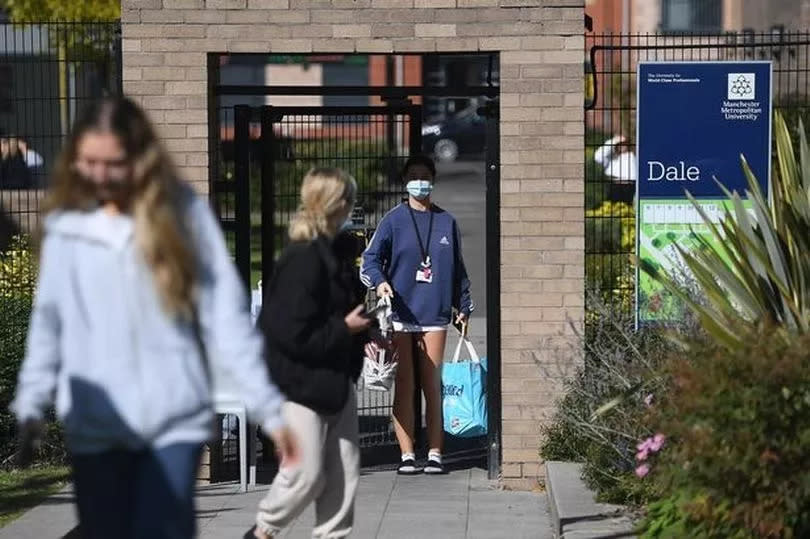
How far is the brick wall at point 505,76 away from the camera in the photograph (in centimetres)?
903

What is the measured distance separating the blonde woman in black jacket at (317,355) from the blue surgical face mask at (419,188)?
305cm

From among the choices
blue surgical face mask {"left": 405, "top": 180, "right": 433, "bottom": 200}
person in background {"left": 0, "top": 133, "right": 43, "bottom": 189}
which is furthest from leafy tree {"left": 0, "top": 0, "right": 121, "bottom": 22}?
blue surgical face mask {"left": 405, "top": 180, "right": 433, "bottom": 200}

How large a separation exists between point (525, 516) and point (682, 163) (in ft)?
7.20

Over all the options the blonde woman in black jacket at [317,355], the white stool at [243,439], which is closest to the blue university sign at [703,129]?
the white stool at [243,439]

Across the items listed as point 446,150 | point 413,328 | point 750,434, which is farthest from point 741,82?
point 446,150

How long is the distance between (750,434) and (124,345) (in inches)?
92.3

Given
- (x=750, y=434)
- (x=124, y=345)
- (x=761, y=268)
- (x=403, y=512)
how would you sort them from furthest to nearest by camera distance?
(x=403, y=512) → (x=761, y=268) → (x=750, y=434) → (x=124, y=345)

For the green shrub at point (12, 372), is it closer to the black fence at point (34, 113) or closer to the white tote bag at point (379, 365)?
the black fence at point (34, 113)

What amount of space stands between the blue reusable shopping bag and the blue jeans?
523 cm

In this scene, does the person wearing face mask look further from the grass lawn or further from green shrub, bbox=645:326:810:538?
green shrub, bbox=645:326:810:538

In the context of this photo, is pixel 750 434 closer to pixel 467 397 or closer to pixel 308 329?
pixel 308 329

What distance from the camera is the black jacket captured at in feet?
20.0

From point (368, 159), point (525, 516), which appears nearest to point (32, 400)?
point (525, 516)

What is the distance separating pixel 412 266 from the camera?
31.0ft
